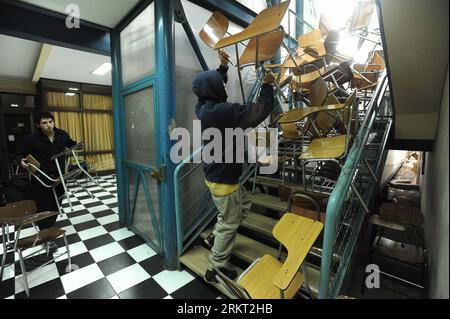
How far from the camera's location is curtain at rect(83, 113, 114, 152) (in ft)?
22.0

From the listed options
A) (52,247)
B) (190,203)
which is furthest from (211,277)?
(52,247)

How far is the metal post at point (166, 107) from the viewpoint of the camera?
6.79ft

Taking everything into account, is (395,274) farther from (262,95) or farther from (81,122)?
(81,122)

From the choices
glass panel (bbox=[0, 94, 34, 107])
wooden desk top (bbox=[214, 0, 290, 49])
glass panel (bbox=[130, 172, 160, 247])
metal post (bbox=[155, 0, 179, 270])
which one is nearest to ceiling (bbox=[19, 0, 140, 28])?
metal post (bbox=[155, 0, 179, 270])

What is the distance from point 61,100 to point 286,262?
7.40 metres

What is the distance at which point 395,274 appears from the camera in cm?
202

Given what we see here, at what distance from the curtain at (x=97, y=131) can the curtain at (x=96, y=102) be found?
215 millimetres

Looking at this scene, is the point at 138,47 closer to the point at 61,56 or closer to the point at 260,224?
the point at 260,224

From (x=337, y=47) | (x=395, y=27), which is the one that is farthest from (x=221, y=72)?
(x=337, y=47)

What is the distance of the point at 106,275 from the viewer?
7.09 feet

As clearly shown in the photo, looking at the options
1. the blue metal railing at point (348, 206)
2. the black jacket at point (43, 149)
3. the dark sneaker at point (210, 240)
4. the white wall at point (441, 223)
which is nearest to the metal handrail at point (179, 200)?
the dark sneaker at point (210, 240)

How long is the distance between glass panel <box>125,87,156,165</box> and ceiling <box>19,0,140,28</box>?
2.90 ft

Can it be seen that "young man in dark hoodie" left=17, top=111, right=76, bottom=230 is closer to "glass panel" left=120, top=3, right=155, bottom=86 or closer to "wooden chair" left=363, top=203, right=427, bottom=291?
"glass panel" left=120, top=3, right=155, bottom=86
